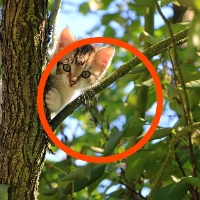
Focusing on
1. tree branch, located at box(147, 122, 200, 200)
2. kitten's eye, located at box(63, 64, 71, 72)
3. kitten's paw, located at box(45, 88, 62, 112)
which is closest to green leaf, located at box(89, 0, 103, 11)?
kitten's eye, located at box(63, 64, 71, 72)

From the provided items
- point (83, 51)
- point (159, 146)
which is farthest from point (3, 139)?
point (83, 51)

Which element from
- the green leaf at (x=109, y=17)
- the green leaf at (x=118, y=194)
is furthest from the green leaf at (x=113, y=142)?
the green leaf at (x=109, y=17)

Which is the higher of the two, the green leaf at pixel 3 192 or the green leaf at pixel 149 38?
the green leaf at pixel 149 38

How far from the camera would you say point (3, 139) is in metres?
1.86

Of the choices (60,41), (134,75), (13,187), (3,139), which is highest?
(60,41)

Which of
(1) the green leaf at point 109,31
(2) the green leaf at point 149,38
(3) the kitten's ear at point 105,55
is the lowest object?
(2) the green leaf at point 149,38

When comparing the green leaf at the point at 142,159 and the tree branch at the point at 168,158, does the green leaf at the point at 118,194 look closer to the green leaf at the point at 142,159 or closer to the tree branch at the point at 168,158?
the green leaf at the point at 142,159

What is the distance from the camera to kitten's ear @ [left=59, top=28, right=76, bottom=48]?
9.29 ft

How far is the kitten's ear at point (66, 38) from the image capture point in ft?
9.29

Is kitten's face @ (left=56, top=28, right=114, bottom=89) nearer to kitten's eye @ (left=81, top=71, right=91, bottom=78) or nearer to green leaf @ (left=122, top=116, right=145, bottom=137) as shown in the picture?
kitten's eye @ (left=81, top=71, right=91, bottom=78)

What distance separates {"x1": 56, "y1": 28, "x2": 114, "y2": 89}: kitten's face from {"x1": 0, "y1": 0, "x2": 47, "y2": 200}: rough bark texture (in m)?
0.98

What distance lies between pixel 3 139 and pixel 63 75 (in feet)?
3.35

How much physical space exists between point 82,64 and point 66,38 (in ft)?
0.79

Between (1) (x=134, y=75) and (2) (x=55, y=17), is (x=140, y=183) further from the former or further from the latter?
(2) (x=55, y=17)
